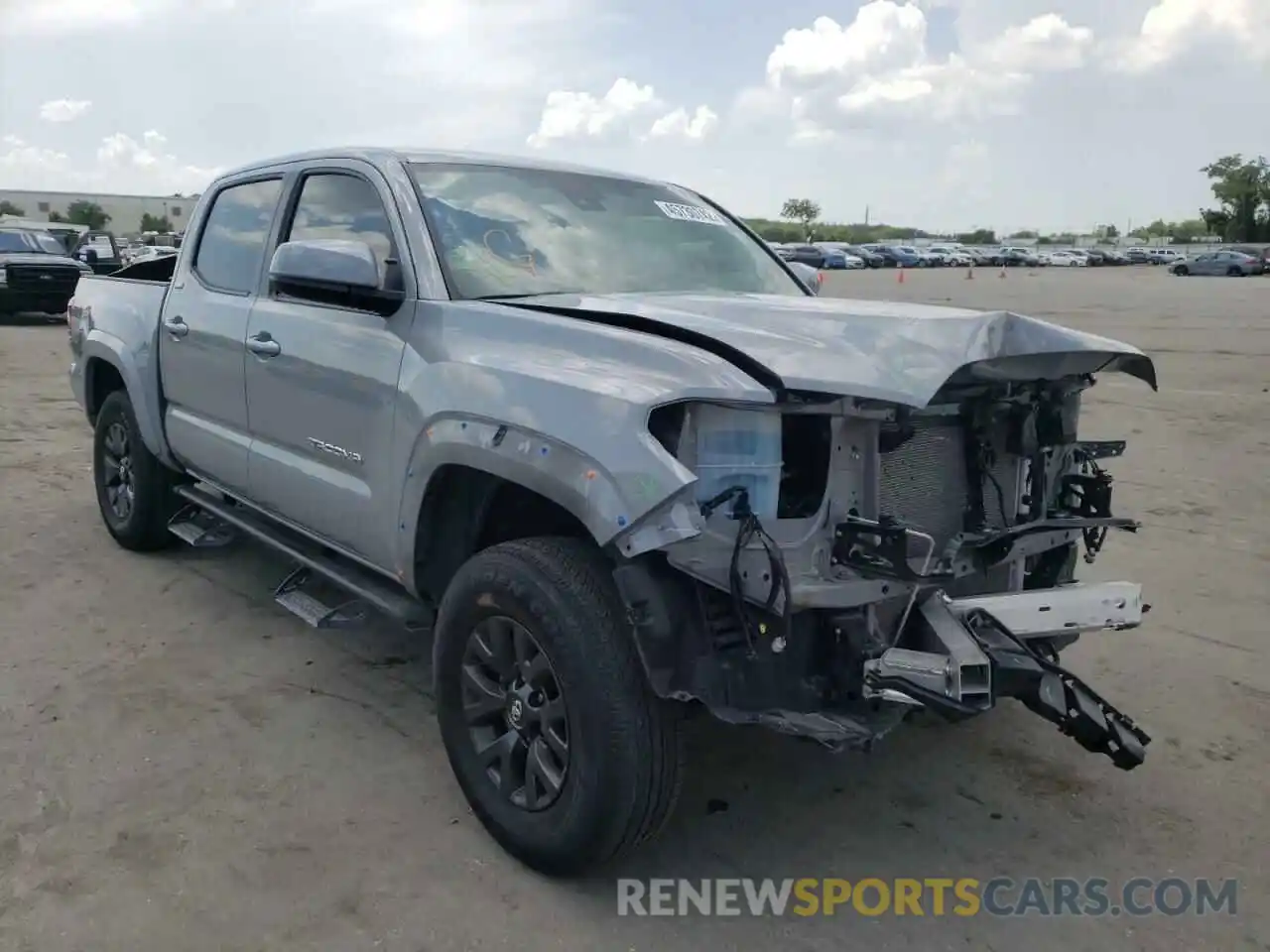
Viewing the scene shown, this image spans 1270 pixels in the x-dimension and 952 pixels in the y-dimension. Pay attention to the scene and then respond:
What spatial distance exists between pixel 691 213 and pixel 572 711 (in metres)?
2.46

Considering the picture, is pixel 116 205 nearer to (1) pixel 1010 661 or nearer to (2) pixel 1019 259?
(2) pixel 1019 259

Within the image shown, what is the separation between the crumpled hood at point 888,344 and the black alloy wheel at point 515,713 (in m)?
0.96

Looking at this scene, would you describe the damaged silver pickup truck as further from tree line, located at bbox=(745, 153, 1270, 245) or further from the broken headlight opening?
tree line, located at bbox=(745, 153, 1270, 245)

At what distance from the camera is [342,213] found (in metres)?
4.03

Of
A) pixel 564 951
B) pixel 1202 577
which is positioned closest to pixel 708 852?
pixel 564 951

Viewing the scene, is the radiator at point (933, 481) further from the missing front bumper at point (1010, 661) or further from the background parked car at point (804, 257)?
the background parked car at point (804, 257)

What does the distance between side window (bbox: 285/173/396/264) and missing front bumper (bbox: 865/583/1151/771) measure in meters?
2.07

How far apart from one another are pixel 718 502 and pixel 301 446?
1998 mm

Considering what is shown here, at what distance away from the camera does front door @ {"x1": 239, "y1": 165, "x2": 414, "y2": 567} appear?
3.49 metres

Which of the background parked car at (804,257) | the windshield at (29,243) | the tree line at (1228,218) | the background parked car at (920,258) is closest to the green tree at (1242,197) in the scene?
the tree line at (1228,218)

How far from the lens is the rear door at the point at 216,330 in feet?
14.6

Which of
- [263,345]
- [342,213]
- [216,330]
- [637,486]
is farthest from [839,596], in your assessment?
[216,330]

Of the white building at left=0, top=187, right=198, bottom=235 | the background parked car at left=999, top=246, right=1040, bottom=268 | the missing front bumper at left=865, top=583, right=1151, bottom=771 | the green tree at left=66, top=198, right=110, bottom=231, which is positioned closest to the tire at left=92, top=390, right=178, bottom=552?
the missing front bumper at left=865, top=583, right=1151, bottom=771

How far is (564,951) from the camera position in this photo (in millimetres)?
2670
